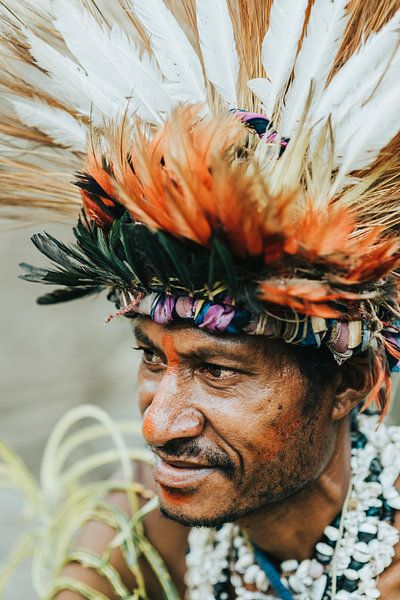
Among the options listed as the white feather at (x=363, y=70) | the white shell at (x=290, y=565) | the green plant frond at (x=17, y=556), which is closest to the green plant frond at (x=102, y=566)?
the green plant frond at (x=17, y=556)

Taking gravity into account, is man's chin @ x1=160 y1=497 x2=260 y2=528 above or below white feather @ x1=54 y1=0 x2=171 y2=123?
below

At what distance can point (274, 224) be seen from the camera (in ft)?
4.99

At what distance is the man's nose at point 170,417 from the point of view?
5.66 ft

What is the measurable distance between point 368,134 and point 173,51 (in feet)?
1.73

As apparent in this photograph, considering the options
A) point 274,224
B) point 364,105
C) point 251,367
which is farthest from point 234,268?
point 364,105

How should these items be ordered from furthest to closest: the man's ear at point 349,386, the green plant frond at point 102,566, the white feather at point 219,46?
the green plant frond at point 102,566 < the man's ear at point 349,386 < the white feather at point 219,46

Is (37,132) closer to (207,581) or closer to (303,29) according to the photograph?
(303,29)

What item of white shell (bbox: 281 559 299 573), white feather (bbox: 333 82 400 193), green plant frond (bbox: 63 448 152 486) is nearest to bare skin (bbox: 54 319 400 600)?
white shell (bbox: 281 559 299 573)

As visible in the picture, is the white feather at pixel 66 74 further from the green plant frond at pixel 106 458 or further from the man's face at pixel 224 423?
the green plant frond at pixel 106 458

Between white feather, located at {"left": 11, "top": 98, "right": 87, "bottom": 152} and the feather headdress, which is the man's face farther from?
white feather, located at {"left": 11, "top": 98, "right": 87, "bottom": 152}

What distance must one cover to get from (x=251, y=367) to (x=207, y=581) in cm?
84

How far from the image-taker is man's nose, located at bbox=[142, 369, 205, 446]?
1727 mm

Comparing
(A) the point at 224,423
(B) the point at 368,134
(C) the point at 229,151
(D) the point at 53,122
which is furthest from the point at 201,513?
(D) the point at 53,122

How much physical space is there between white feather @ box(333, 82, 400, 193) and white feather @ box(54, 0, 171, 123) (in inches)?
19.2
